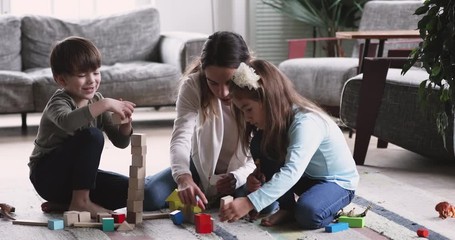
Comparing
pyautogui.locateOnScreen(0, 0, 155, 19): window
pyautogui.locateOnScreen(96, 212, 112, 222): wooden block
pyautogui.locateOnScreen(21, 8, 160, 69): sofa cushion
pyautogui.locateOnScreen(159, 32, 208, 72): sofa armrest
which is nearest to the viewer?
pyautogui.locateOnScreen(96, 212, 112, 222): wooden block

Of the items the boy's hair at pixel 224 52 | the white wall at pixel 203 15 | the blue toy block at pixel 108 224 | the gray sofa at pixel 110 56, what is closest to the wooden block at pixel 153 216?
the blue toy block at pixel 108 224

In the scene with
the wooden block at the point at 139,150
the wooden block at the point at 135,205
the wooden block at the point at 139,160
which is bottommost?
the wooden block at the point at 135,205

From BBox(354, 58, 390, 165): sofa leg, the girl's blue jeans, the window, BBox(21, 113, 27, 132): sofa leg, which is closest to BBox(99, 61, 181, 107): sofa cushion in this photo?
BBox(21, 113, 27, 132): sofa leg

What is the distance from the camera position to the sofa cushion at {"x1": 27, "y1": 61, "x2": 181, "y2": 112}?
5.25 meters

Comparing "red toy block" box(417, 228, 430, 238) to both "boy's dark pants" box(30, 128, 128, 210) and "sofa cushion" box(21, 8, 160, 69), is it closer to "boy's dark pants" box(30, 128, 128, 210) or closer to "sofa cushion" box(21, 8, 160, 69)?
"boy's dark pants" box(30, 128, 128, 210)

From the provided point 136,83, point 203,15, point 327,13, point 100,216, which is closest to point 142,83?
point 136,83

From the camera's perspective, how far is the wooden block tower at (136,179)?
2670 millimetres

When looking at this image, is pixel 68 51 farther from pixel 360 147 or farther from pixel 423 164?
pixel 423 164

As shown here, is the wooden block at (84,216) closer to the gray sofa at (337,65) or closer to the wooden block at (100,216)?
the wooden block at (100,216)

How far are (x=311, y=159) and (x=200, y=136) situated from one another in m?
0.41

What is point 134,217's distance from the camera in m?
2.78

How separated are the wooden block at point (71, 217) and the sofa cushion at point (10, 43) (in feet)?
9.89

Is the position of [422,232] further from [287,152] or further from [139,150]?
[139,150]

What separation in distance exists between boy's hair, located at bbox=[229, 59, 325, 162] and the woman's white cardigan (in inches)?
9.2
